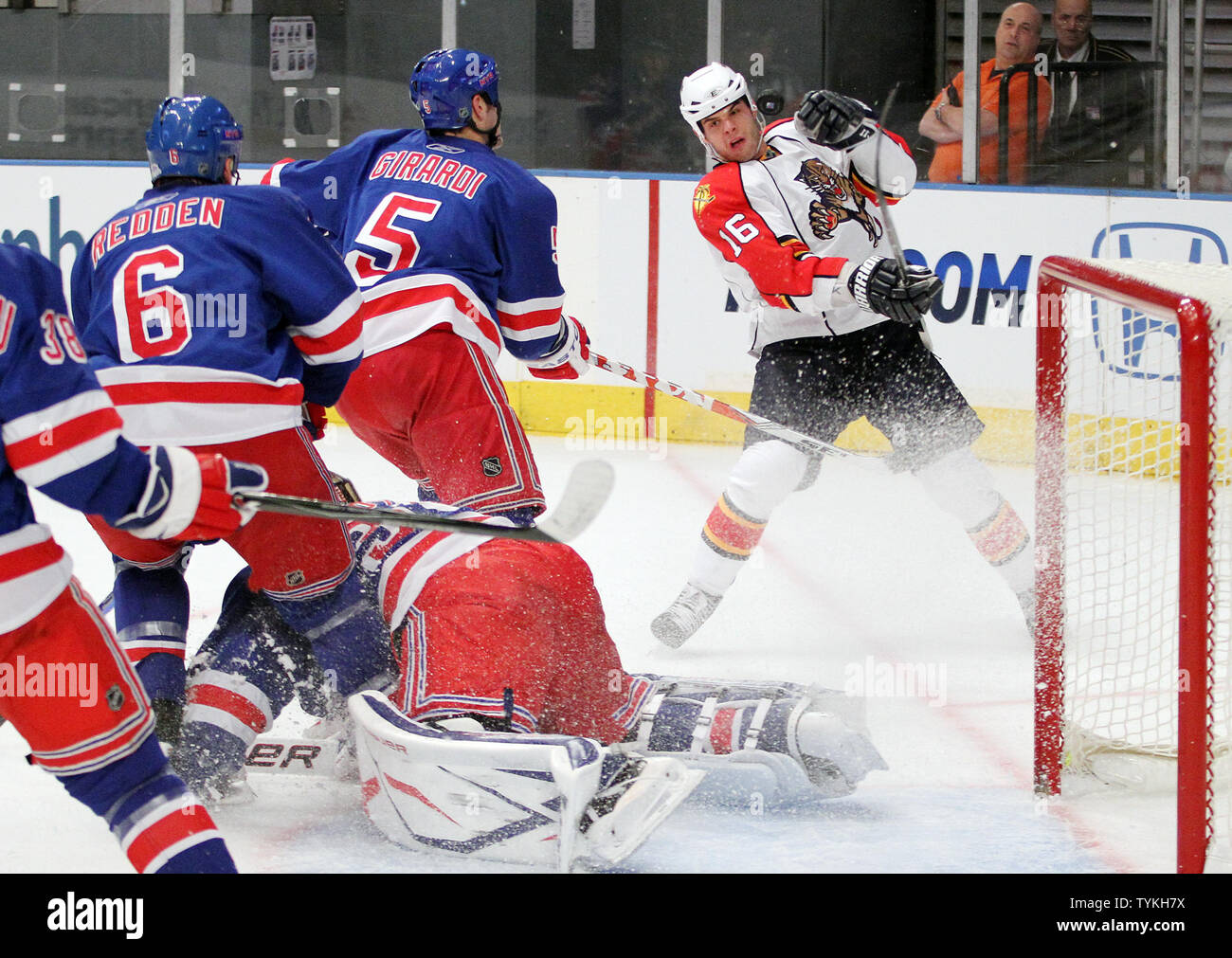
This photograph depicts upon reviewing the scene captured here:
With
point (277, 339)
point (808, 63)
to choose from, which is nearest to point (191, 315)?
point (277, 339)

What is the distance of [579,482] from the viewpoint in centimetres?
192

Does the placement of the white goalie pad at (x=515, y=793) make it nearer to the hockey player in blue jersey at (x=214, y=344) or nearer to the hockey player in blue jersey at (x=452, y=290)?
the hockey player in blue jersey at (x=214, y=344)

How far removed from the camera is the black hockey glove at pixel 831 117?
3.25m

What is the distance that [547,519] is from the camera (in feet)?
6.44

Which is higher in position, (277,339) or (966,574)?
(277,339)

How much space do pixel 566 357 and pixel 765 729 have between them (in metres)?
1.17

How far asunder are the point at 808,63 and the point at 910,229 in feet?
2.91

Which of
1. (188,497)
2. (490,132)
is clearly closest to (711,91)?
(490,132)

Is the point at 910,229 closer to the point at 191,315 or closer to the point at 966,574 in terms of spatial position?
the point at 966,574

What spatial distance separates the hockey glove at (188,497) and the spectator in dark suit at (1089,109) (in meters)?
4.27

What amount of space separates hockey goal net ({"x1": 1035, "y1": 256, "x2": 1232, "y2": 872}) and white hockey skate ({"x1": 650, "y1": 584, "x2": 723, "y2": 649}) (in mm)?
783

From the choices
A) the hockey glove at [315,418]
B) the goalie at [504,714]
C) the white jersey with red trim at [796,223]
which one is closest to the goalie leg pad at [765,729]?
the goalie at [504,714]

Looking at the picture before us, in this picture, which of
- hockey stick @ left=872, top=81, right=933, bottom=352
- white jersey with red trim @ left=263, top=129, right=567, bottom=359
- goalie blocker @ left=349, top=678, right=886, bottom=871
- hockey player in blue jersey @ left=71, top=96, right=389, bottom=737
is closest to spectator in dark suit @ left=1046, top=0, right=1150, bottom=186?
hockey stick @ left=872, top=81, right=933, bottom=352

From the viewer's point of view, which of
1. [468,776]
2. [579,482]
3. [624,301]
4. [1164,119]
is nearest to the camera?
[579,482]
